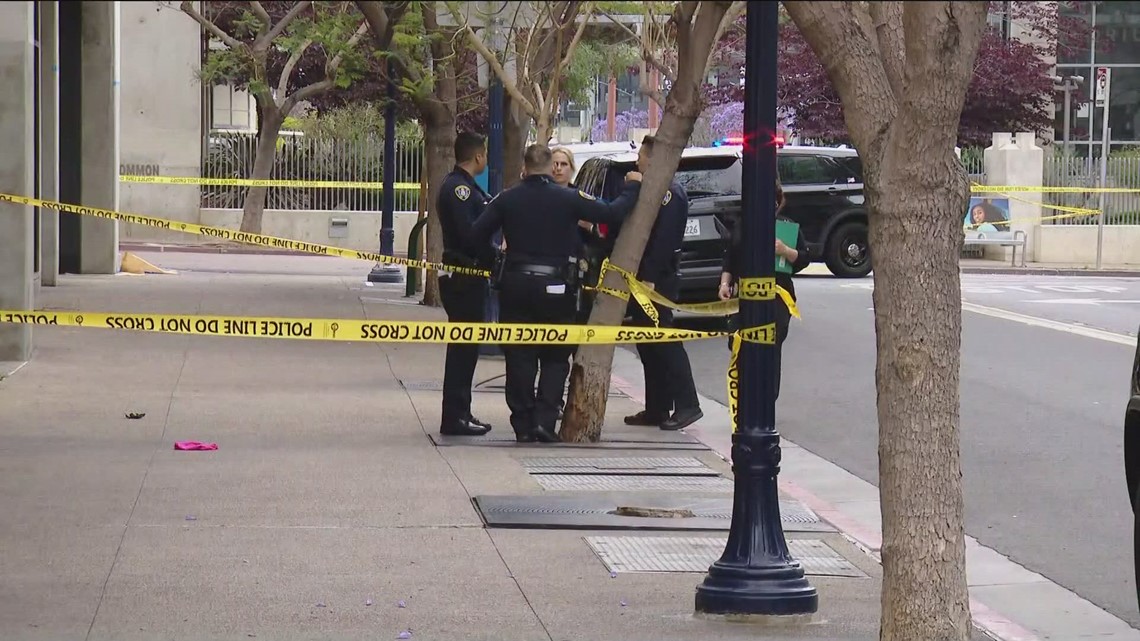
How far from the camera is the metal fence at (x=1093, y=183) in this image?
115ft

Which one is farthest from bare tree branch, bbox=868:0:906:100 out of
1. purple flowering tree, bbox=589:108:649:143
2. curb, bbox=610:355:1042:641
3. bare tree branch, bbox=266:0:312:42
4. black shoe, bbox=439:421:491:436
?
purple flowering tree, bbox=589:108:649:143

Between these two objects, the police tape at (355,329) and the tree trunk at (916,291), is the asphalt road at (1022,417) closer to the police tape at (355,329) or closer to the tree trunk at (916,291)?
the tree trunk at (916,291)

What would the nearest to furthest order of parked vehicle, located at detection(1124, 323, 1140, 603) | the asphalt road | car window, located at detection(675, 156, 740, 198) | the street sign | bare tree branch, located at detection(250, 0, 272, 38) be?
parked vehicle, located at detection(1124, 323, 1140, 603) < the asphalt road < car window, located at detection(675, 156, 740, 198) < bare tree branch, located at detection(250, 0, 272, 38) < the street sign

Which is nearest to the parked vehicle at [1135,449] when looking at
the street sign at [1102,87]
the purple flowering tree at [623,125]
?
the street sign at [1102,87]

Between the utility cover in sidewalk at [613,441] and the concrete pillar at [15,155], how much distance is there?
438 cm

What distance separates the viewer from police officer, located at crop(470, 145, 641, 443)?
35.7ft

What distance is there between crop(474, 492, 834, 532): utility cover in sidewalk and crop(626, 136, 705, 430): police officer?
2645 millimetres

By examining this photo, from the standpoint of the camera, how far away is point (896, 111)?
590 cm

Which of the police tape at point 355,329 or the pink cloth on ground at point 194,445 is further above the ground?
the police tape at point 355,329

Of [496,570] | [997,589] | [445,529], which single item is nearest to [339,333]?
[445,529]

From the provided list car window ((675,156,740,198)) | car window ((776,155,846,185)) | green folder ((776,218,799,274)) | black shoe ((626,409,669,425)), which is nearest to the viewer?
green folder ((776,218,799,274))

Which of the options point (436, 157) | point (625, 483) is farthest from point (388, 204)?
point (625, 483)

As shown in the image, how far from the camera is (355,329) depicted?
9.30 metres

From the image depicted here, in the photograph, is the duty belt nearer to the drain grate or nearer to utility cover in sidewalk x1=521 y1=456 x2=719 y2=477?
→ utility cover in sidewalk x1=521 y1=456 x2=719 y2=477
